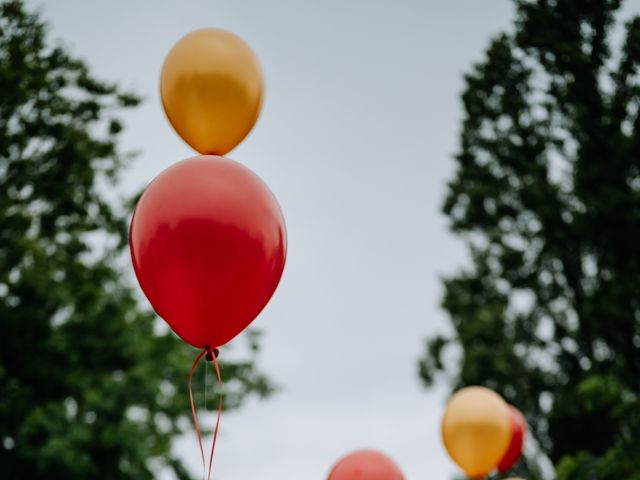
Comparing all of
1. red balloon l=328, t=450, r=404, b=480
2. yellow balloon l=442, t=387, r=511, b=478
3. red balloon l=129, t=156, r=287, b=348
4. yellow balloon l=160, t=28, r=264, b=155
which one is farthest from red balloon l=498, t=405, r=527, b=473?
yellow balloon l=160, t=28, r=264, b=155

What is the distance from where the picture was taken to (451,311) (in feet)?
43.2

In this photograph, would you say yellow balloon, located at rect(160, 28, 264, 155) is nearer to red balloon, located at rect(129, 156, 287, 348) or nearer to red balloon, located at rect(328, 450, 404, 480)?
red balloon, located at rect(129, 156, 287, 348)

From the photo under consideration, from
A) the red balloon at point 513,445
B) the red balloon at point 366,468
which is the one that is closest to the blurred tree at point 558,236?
the red balloon at point 513,445

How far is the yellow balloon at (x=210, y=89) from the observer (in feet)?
11.1

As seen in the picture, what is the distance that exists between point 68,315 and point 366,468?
34.7 ft

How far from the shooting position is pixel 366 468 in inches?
181

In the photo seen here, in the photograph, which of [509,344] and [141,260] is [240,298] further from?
[509,344]

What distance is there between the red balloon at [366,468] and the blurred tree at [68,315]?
17.5 feet

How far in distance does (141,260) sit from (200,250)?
32 cm

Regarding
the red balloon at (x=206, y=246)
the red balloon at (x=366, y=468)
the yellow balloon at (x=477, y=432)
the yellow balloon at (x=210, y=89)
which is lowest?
the red balloon at (x=366, y=468)

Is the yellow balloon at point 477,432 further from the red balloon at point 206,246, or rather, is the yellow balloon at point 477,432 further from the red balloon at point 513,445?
the red balloon at point 206,246

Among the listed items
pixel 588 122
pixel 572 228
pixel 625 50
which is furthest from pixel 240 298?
pixel 572 228

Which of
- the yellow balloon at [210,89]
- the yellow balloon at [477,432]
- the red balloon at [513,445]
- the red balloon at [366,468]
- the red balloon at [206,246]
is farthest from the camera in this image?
the red balloon at [513,445]

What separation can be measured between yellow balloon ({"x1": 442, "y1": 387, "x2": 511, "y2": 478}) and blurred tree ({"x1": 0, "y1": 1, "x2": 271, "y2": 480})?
5641mm
